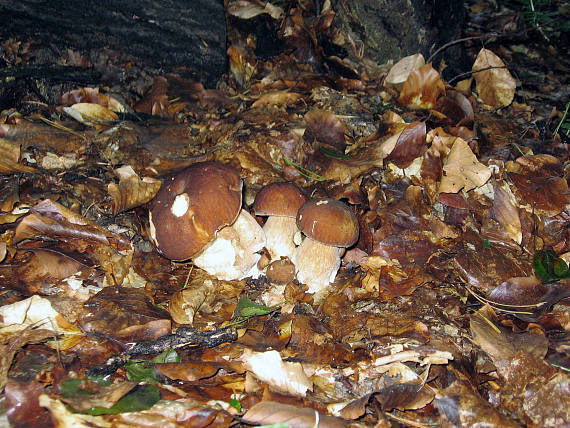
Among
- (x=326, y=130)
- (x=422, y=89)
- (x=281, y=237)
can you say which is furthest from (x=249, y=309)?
(x=422, y=89)

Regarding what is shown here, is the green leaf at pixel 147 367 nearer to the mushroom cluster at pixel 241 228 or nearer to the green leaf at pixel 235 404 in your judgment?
the green leaf at pixel 235 404

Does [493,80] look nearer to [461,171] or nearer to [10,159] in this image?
[461,171]

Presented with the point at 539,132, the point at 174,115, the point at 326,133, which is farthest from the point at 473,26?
the point at 174,115

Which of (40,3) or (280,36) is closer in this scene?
(40,3)

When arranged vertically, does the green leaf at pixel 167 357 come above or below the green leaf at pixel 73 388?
below

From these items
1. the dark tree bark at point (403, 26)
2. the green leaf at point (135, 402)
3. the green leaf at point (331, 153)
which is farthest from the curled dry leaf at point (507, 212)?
the green leaf at point (135, 402)

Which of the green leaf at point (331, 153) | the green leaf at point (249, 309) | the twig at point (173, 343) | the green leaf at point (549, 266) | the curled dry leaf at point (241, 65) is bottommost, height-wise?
the green leaf at point (249, 309)

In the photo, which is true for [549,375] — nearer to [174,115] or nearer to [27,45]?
[174,115]

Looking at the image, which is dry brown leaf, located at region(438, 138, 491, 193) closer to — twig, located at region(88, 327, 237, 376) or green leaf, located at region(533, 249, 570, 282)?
green leaf, located at region(533, 249, 570, 282)
